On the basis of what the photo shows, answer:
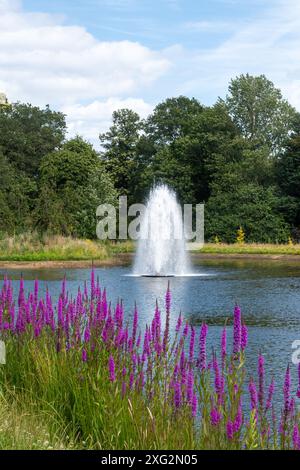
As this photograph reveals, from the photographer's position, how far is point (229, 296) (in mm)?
22812

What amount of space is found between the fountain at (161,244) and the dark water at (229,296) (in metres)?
0.93

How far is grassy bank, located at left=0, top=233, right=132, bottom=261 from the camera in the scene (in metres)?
37.2

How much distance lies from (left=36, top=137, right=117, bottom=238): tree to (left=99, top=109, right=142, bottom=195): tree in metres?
3.29

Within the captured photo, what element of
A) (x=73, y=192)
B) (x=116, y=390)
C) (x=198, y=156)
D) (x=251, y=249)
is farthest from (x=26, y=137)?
(x=116, y=390)

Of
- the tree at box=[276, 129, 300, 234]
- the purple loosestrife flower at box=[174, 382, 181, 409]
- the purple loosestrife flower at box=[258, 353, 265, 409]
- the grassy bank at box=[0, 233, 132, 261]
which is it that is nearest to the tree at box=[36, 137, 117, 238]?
the grassy bank at box=[0, 233, 132, 261]

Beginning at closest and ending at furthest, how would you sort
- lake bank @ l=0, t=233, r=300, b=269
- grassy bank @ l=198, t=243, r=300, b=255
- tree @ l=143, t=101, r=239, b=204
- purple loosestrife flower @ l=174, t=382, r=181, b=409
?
purple loosestrife flower @ l=174, t=382, r=181, b=409, lake bank @ l=0, t=233, r=300, b=269, grassy bank @ l=198, t=243, r=300, b=255, tree @ l=143, t=101, r=239, b=204

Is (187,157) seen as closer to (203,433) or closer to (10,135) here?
(10,135)

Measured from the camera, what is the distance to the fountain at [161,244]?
1366 inches

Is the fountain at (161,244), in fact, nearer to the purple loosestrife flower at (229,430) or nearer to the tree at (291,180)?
the tree at (291,180)

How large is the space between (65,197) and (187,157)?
48.8ft

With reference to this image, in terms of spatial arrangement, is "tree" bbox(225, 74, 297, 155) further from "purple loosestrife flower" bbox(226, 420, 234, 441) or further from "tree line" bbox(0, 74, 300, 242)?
"purple loosestrife flower" bbox(226, 420, 234, 441)

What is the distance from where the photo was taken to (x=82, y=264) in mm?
35562

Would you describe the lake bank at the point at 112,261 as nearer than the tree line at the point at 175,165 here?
Yes

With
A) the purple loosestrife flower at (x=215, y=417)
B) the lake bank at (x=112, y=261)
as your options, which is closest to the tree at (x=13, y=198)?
the lake bank at (x=112, y=261)
